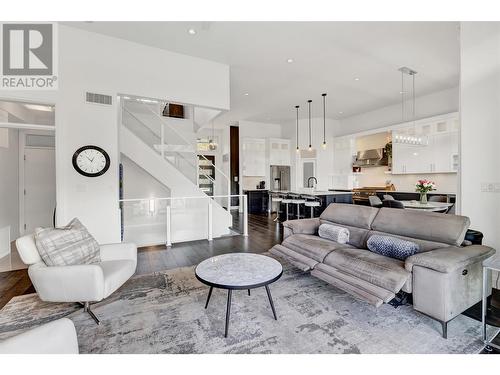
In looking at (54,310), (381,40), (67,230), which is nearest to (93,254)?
(67,230)

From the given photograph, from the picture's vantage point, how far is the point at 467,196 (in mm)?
3129

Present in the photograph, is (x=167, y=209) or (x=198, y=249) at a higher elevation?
(x=167, y=209)

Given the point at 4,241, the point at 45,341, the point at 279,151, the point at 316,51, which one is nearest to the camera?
the point at 45,341

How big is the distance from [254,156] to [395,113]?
484 centimetres

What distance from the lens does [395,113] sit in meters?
7.40

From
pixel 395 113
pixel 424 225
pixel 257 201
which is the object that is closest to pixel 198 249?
pixel 424 225

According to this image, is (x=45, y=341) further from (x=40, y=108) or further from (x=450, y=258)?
(x=40, y=108)

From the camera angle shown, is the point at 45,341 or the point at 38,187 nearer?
the point at 45,341

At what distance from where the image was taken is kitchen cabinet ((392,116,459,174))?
19.6 ft

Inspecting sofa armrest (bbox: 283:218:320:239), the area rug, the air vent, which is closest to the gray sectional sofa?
sofa armrest (bbox: 283:218:320:239)

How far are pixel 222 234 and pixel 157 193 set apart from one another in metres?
1.76

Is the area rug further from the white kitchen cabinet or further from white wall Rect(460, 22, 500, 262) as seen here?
the white kitchen cabinet
